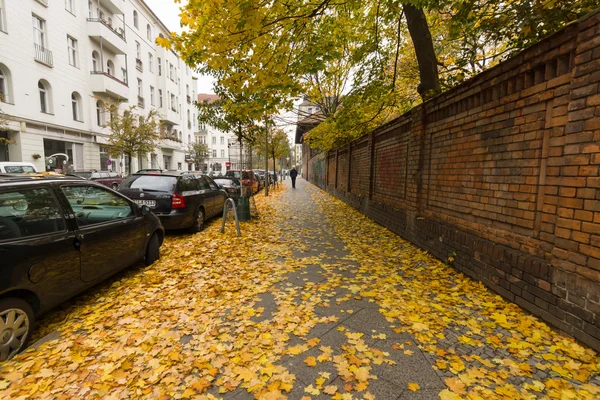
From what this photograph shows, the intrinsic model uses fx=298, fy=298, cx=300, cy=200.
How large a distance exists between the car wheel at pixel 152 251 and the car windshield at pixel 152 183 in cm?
187

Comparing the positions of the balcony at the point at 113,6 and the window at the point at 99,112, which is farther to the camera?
the balcony at the point at 113,6

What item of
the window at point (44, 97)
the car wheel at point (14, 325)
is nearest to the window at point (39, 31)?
the window at point (44, 97)

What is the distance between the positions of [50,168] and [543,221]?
22.7 meters

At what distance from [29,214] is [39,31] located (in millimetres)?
22484

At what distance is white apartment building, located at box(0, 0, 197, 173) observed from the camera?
53.3ft

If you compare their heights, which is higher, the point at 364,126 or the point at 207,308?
the point at 364,126

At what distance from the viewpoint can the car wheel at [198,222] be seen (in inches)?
288

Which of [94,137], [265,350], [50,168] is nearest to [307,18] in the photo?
[265,350]

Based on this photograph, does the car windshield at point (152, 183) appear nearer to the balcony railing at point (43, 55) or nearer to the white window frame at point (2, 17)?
the white window frame at point (2, 17)

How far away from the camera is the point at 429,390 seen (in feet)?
7.11

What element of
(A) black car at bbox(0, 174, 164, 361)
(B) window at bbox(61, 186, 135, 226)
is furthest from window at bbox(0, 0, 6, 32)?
(A) black car at bbox(0, 174, 164, 361)

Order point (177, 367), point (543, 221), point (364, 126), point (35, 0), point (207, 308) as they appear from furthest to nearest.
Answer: point (35, 0) → point (364, 126) → point (207, 308) → point (543, 221) → point (177, 367)

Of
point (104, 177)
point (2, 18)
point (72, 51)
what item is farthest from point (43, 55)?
point (104, 177)

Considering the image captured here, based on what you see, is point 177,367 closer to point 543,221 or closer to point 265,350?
point 265,350
